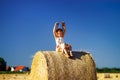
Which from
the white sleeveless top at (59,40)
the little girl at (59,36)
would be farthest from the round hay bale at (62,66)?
the white sleeveless top at (59,40)

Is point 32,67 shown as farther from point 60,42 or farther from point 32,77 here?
point 60,42

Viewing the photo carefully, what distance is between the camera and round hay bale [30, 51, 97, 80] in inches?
408

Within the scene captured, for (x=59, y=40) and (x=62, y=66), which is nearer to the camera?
(x=62, y=66)

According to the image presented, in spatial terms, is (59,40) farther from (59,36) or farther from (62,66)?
(62,66)

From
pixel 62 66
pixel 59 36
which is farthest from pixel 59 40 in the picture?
pixel 62 66

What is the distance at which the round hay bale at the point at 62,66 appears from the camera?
10367 mm

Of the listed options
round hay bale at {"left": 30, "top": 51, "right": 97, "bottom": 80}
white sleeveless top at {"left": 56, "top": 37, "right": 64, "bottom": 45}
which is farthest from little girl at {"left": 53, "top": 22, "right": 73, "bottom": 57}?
round hay bale at {"left": 30, "top": 51, "right": 97, "bottom": 80}

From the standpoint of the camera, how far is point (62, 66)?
10.4m

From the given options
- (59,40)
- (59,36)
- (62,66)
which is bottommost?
(62,66)

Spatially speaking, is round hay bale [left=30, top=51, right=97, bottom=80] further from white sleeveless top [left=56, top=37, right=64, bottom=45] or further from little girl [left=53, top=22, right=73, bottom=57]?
white sleeveless top [left=56, top=37, right=64, bottom=45]

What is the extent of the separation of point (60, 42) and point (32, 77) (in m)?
1.75

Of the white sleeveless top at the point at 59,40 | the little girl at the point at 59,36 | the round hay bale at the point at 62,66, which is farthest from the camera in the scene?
the white sleeveless top at the point at 59,40

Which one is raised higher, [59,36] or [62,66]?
[59,36]

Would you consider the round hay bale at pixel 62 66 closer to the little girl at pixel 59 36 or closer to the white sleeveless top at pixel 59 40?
the little girl at pixel 59 36
